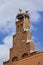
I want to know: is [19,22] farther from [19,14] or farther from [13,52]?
[13,52]

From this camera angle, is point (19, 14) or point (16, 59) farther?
point (19, 14)

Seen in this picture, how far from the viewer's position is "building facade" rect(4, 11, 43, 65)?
128 ft

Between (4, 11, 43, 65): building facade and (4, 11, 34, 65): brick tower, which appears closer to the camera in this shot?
(4, 11, 43, 65): building facade

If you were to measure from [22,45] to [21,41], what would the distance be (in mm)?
724

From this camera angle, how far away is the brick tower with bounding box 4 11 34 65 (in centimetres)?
4188

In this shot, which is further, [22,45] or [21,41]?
[21,41]

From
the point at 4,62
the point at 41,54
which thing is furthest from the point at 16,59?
the point at 41,54

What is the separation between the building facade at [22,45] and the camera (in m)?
39.1

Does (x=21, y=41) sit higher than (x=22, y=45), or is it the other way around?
(x=21, y=41)

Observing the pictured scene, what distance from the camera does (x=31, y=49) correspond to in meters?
41.8

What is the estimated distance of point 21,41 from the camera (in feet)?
142

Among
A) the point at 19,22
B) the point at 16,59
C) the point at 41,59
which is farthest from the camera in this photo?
the point at 19,22

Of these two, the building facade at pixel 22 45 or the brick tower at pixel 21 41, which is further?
the brick tower at pixel 21 41

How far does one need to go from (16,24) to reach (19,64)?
7666mm
